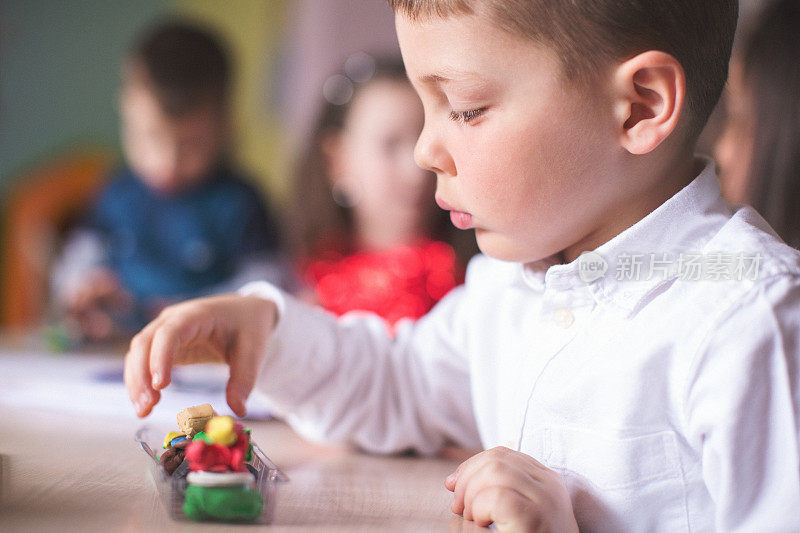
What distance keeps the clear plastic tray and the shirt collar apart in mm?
236

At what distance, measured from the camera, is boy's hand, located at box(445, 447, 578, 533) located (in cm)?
43

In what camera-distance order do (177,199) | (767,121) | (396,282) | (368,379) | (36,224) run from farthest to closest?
(36,224) < (177,199) < (396,282) < (767,121) < (368,379)

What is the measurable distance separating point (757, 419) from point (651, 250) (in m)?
0.13

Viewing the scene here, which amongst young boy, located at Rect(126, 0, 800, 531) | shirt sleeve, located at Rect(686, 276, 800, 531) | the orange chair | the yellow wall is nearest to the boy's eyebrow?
young boy, located at Rect(126, 0, 800, 531)

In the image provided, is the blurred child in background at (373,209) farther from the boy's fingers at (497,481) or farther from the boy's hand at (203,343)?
the boy's fingers at (497,481)

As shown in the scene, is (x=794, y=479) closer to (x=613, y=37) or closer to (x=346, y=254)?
(x=613, y=37)

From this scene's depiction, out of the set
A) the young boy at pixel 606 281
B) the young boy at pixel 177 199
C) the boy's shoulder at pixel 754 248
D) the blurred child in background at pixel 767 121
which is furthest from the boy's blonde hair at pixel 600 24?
the young boy at pixel 177 199

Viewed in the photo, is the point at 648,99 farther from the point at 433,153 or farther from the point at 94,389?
the point at 94,389

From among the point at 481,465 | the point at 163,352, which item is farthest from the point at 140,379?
the point at 481,465

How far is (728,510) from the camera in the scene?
433 millimetres

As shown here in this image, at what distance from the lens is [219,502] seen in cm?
42

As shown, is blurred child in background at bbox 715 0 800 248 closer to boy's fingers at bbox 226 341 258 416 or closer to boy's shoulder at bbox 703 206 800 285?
boy's shoulder at bbox 703 206 800 285

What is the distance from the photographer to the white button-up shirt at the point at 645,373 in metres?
0.43

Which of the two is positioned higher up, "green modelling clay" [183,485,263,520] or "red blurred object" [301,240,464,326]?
"green modelling clay" [183,485,263,520]
